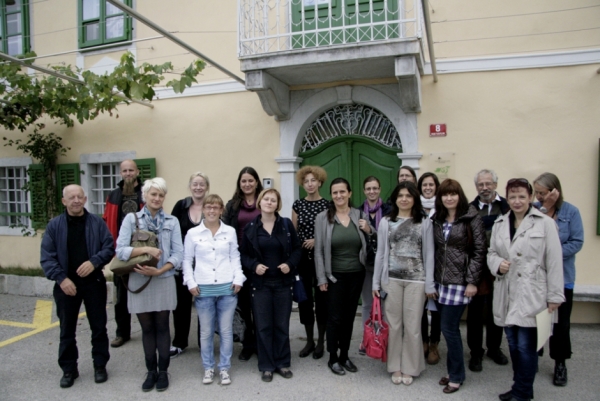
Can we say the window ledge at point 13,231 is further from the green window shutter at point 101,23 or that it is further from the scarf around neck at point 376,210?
the scarf around neck at point 376,210

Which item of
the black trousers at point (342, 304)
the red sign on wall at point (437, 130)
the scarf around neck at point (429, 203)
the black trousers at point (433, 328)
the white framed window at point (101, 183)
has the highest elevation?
the red sign on wall at point (437, 130)

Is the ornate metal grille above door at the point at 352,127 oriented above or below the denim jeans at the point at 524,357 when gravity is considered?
above

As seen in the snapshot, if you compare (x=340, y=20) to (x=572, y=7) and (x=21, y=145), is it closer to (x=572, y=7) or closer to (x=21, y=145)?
(x=572, y=7)

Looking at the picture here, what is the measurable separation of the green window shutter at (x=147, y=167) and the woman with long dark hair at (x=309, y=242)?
335 cm

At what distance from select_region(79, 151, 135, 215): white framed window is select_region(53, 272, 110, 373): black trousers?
380 centimetres

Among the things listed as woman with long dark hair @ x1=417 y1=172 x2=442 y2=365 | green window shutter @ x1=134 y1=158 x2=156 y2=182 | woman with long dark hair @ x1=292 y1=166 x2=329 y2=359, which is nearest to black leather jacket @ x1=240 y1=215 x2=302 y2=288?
woman with long dark hair @ x1=292 y1=166 x2=329 y2=359

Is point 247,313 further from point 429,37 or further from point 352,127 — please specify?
point 429,37

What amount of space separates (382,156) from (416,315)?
9.17 ft

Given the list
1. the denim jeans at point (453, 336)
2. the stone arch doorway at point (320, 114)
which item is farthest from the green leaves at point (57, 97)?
the denim jeans at point (453, 336)

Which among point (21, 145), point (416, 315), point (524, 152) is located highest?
point (21, 145)

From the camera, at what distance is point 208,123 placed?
22.2 feet

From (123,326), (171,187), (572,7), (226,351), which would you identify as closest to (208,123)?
(171,187)

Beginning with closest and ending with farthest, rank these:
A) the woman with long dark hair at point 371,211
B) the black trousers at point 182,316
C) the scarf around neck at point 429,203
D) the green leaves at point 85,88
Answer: the woman with long dark hair at point 371,211
the scarf around neck at point 429,203
the black trousers at point 182,316
the green leaves at point 85,88

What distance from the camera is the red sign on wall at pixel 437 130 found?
5.68 metres
